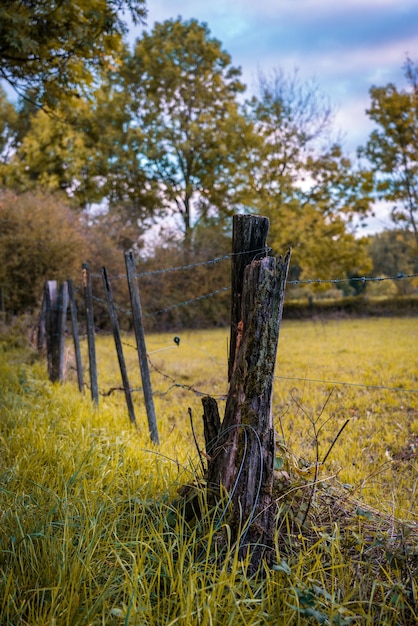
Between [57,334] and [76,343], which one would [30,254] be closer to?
[57,334]

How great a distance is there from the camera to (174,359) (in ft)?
41.0

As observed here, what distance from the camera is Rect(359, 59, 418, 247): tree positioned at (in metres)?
26.2

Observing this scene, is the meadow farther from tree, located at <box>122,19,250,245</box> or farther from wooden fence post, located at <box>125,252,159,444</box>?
tree, located at <box>122,19,250,245</box>

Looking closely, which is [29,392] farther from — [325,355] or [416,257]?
[416,257]

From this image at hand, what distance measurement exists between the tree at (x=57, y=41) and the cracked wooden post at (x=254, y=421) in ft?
17.6

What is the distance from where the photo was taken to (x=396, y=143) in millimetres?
26875

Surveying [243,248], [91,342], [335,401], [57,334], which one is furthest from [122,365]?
[335,401]

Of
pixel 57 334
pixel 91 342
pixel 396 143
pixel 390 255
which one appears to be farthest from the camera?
pixel 390 255

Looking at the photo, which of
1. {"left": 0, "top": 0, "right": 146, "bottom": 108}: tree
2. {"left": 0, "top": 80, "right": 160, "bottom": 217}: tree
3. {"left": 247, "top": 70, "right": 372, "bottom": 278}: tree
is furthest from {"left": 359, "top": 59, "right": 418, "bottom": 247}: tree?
{"left": 0, "top": 0, "right": 146, "bottom": 108}: tree

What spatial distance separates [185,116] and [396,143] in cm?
1230

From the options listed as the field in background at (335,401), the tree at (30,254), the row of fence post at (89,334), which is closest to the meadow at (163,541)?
the field in background at (335,401)

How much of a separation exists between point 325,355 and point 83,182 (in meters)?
21.7

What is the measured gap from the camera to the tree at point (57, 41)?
637 cm

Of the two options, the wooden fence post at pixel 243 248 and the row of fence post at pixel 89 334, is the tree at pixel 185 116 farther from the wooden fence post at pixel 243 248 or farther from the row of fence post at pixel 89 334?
the wooden fence post at pixel 243 248
